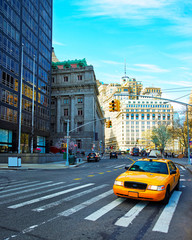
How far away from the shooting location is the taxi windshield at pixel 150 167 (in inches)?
339

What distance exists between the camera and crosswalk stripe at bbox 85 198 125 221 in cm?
601

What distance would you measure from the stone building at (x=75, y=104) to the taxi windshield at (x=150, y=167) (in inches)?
2421

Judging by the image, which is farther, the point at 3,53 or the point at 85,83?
the point at 85,83

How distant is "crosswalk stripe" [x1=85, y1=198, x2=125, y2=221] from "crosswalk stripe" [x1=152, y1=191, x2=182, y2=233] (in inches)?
59.5

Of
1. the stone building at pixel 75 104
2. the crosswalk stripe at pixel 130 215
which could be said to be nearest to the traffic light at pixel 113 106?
the crosswalk stripe at pixel 130 215

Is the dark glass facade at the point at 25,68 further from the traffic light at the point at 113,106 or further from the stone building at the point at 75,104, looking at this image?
the traffic light at the point at 113,106

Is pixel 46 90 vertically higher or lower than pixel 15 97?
higher

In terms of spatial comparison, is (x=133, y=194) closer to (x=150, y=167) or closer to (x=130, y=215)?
(x=130, y=215)

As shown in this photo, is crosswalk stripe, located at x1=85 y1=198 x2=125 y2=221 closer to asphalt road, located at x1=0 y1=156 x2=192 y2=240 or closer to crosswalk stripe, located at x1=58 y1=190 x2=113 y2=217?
asphalt road, located at x1=0 y1=156 x2=192 y2=240

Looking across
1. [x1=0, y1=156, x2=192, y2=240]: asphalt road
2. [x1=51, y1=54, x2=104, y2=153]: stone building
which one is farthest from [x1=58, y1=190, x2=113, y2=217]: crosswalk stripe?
[x1=51, y1=54, x2=104, y2=153]: stone building

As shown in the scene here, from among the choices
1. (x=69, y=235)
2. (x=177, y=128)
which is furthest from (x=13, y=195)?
(x=177, y=128)

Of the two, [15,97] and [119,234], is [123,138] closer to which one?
[15,97]

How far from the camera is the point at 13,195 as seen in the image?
8.90 metres

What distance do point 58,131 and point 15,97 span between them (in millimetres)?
33242
